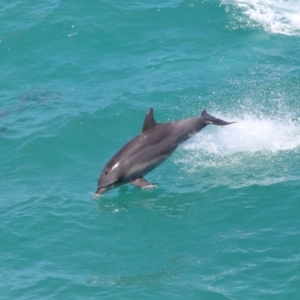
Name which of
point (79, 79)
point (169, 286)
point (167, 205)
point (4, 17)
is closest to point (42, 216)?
point (167, 205)

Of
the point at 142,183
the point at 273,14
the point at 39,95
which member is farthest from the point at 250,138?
the point at 273,14

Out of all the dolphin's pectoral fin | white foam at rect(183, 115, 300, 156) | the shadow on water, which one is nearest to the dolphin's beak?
the dolphin's pectoral fin

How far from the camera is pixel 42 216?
23.7m

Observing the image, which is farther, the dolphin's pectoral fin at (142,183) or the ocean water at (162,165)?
the dolphin's pectoral fin at (142,183)

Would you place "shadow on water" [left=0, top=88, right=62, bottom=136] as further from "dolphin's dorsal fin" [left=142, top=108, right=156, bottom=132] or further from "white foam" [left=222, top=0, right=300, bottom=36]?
"white foam" [left=222, top=0, right=300, bottom=36]

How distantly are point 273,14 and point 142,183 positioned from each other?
62.9 feet

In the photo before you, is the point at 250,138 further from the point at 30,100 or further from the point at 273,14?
the point at 273,14

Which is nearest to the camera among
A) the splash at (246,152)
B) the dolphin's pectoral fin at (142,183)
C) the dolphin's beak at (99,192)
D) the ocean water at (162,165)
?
the ocean water at (162,165)

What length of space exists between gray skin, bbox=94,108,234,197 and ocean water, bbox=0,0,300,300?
3.09ft

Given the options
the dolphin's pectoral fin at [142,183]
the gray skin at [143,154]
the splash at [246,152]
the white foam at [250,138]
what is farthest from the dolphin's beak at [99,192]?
the white foam at [250,138]

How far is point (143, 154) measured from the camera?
23.7m

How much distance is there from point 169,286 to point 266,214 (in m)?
4.74

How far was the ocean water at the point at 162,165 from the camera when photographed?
20.3m

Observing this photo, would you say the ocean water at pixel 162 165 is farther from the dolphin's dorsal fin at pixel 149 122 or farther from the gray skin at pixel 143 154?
the dolphin's dorsal fin at pixel 149 122
